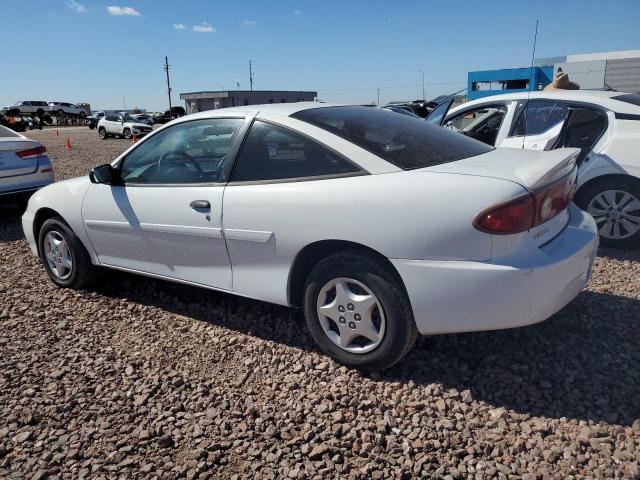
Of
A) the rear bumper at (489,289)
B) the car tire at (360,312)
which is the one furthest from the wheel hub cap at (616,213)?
the car tire at (360,312)

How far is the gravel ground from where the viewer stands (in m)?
2.22

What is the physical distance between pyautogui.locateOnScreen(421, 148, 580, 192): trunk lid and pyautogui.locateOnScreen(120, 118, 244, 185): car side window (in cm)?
140

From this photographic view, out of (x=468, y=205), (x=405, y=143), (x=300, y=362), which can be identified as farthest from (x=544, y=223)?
(x=300, y=362)

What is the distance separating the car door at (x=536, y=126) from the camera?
5.36 m

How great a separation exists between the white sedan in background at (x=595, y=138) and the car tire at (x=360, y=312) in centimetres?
319

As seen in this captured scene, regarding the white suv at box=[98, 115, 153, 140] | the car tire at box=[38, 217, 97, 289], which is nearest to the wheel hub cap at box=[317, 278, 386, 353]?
Result: the car tire at box=[38, 217, 97, 289]

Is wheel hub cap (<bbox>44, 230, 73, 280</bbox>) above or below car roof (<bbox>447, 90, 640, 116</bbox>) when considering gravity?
below

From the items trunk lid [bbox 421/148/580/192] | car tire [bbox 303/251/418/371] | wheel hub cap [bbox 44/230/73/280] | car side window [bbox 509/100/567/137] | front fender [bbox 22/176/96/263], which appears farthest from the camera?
car side window [bbox 509/100/567/137]

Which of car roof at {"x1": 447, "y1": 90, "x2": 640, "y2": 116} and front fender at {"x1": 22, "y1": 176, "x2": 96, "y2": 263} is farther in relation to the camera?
car roof at {"x1": 447, "y1": 90, "x2": 640, "y2": 116}

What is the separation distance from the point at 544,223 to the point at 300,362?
62.4 inches

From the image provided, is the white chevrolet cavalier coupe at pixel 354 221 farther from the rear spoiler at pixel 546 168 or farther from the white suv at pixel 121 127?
the white suv at pixel 121 127

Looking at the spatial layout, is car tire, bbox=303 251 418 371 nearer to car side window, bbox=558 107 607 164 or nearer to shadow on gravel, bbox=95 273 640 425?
shadow on gravel, bbox=95 273 640 425

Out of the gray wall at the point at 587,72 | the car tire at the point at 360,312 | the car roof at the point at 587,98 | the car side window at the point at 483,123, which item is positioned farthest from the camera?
the gray wall at the point at 587,72

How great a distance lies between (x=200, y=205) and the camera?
316cm
